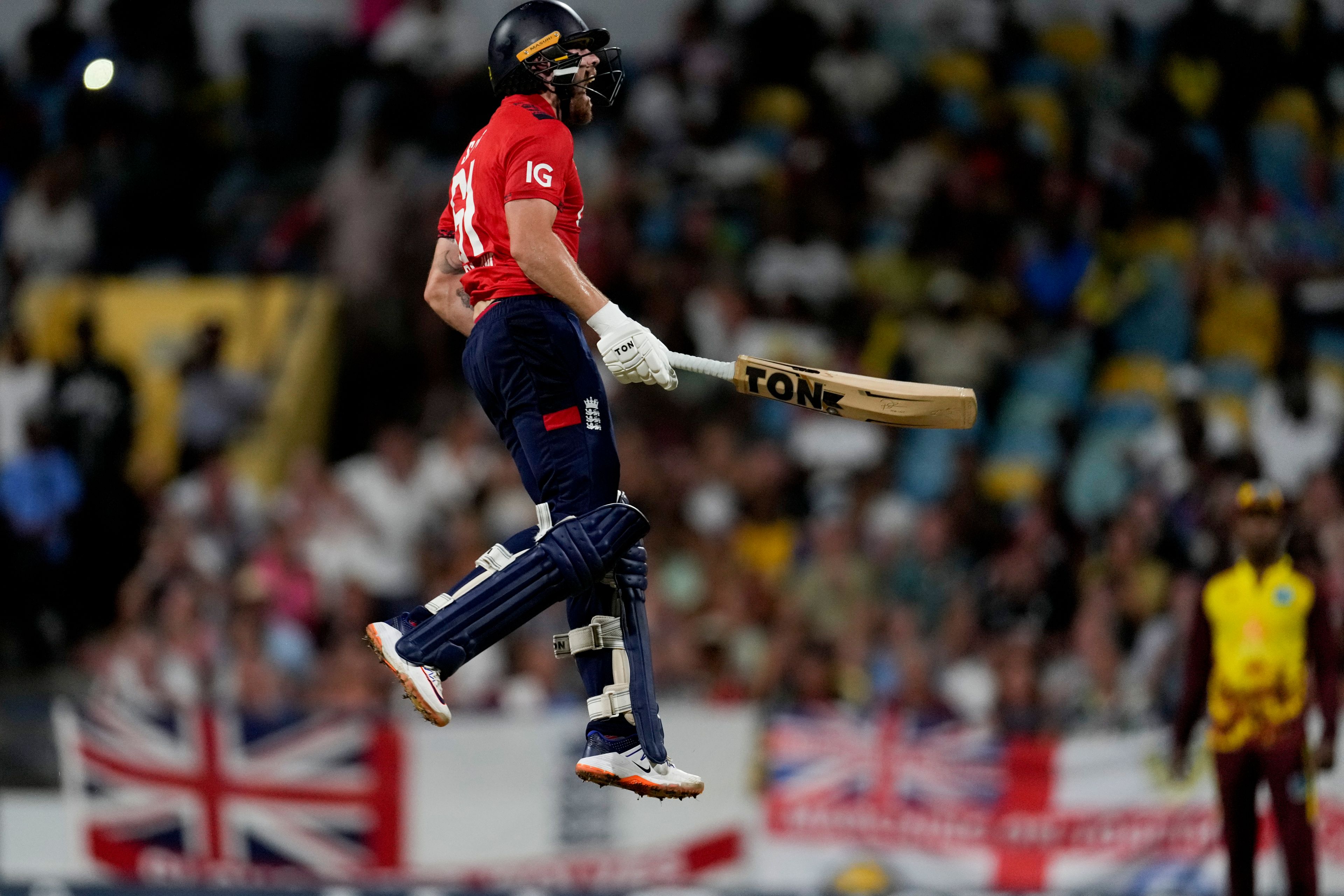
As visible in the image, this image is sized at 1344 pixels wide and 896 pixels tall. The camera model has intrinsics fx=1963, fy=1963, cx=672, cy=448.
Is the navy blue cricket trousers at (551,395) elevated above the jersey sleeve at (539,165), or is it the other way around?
the jersey sleeve at (539,165)

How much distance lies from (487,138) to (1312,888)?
572cm

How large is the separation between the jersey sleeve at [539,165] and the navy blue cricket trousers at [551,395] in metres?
0.38

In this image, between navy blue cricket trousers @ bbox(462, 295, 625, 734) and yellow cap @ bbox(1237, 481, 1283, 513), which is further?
yellow cap @ bbox(1237, 481, 1283, 513)

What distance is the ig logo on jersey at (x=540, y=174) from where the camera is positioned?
6.15 metres

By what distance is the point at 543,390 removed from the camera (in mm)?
6383

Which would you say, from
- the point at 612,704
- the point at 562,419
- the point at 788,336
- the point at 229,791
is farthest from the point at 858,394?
the point at 788,336

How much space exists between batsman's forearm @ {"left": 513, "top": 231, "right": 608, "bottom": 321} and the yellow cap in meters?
4.42

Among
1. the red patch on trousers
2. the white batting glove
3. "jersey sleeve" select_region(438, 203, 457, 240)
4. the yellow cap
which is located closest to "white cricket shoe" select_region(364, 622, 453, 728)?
the red patch on trousers

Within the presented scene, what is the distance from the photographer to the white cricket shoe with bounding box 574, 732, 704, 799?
6512mm

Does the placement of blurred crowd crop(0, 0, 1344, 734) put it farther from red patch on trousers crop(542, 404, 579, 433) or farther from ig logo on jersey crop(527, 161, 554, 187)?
ig logo on jersey crop(527, 161, 554, 187)

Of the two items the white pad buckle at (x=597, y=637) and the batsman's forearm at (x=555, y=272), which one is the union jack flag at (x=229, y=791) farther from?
the batsman's forearm at (x=555, y=272)

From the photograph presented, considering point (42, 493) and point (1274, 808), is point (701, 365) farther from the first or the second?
point (42, 493)

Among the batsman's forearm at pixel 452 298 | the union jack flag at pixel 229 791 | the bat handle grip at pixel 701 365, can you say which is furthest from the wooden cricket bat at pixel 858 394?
the union jack flag at pixel 229 791

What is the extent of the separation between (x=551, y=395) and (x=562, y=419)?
9 cm
